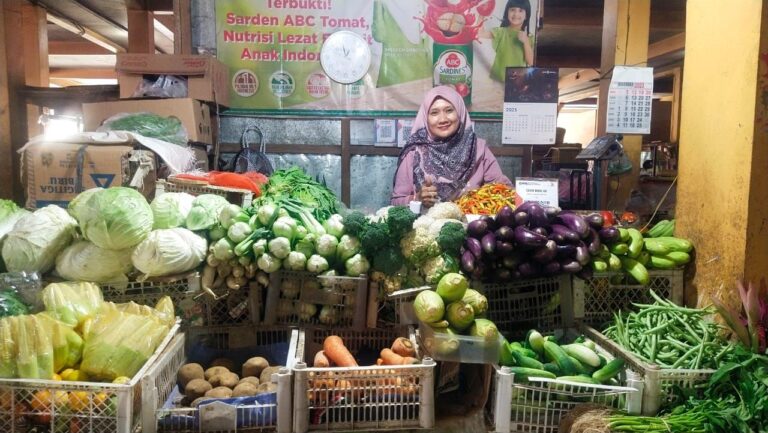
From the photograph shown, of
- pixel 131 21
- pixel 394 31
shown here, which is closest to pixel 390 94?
pixel 394 31

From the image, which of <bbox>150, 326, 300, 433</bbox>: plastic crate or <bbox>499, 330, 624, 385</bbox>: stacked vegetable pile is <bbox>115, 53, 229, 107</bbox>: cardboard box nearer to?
<bbox>150, 326, 300, 433</bbox>: plastic crate

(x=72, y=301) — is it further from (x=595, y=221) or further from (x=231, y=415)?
(x=595, y=221)

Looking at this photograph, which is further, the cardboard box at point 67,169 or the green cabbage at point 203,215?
the cardboard box at point 67,169

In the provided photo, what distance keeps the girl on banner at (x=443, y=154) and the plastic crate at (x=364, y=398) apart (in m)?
2.68

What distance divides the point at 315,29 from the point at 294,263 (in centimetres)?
386

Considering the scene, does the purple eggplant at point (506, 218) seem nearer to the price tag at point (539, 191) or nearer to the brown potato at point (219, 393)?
the price tag at point (539, 191)

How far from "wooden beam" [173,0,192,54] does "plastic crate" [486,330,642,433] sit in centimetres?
504

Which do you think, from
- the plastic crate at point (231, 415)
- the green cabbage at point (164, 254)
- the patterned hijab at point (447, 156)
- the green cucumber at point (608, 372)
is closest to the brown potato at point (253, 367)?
the plastic crate at point (231, 415)

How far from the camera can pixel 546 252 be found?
299cm

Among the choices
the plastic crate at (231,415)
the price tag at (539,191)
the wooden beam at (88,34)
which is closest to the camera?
the plastic crate at (231,415)

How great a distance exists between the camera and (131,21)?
7.83 metres

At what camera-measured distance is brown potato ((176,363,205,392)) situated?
2811mm

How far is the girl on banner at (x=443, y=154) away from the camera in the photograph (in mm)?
5055

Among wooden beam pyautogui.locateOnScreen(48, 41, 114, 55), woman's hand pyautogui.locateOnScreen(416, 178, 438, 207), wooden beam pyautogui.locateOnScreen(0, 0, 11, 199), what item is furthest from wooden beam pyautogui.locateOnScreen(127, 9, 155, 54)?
woman's hand pyautogui.locateOnScreen(416, 178, 438, 207)
